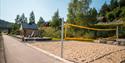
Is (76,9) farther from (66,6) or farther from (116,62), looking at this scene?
(116,62)

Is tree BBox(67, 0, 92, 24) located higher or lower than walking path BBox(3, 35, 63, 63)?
higher

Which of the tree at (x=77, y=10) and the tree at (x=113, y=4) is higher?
the tree at (x=113, y=4)

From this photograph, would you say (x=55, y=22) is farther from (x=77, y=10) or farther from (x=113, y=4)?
(x=113, y=4)

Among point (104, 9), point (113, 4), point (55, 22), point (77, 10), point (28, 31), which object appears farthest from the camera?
point (104, 9)

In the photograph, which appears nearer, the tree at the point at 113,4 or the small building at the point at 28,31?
the small building at the point at 28,31

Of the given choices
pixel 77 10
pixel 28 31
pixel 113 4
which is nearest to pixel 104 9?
pixel 113 4

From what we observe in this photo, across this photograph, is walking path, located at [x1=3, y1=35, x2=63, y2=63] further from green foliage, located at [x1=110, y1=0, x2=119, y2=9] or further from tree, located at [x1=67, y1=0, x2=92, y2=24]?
green foliage, located at [x1=110, y1=0, x2=119, y2=9]

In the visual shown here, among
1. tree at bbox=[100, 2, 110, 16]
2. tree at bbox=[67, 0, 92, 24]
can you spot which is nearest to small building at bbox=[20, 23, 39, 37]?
tree at bbox=[67, 0, 92, 24]

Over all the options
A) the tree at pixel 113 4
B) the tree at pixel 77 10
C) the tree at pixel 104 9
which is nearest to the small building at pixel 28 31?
the tree at pixel 77 10

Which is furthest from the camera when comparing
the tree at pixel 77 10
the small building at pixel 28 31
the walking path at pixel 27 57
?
the small building at pixel 28 31

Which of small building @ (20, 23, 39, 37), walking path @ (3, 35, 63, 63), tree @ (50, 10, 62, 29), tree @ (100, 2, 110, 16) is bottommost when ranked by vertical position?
walking path @ (3, 35, 63, 63)

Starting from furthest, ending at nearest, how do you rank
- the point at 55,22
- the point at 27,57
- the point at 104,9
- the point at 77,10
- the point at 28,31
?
1. the point at 104,9
2. the point at 55,22
3. the point at 28,31
4. the point at 77,10
5. the point at 27,57

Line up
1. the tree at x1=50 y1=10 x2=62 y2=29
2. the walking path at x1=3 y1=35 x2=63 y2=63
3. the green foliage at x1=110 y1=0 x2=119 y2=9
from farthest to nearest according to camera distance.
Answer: the green foliage at x1=110 y1=0 x2=119 y2=9
the tree at x1=50 y1=10 x2=62 y2=29
the walking path at x1=3 y1=35 x2=63 y2=63

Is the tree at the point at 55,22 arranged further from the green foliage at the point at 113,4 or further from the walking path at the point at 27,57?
the walking path at the point at 27,57
